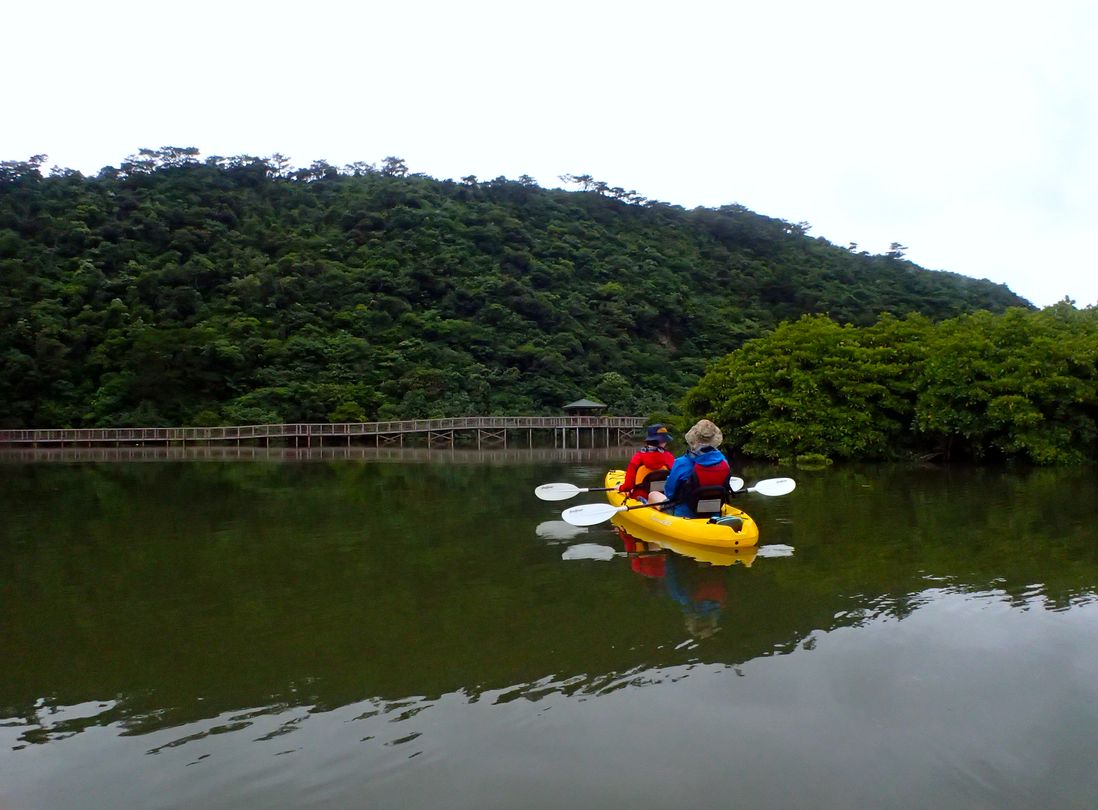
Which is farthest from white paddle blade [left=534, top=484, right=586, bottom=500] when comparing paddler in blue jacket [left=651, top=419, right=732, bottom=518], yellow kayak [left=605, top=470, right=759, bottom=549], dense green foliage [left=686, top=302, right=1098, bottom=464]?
dense green foliage [left=686, top=302, right=1098, bottom=464]

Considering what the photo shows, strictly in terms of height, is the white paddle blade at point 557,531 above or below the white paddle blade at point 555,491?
below

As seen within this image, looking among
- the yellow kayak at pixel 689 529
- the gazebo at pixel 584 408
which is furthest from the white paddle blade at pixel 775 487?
the gazebo at pixel 584 408

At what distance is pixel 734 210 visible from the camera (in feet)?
251

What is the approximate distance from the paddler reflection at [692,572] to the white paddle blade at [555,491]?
1903 millimetres

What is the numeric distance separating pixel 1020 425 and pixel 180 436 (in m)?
31.9

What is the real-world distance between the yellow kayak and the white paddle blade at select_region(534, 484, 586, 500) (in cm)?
136

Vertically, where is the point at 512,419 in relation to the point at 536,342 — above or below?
below

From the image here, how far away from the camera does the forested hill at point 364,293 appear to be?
40.4 meters

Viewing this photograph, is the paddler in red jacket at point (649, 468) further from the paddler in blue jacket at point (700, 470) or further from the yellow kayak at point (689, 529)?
the paddler in blue jacket at point (700, 470)

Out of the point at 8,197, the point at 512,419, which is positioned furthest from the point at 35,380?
the point at 512,419

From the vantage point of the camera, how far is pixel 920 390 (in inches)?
810

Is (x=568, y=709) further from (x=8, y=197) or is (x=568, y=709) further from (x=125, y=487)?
(x=8, y=197)

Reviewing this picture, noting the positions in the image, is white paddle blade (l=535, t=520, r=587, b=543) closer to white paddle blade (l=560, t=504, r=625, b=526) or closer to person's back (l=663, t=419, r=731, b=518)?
white paddle blade (l=560, t=504, r=625, b=526)

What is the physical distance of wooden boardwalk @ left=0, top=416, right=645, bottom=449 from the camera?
3559 centimetres
